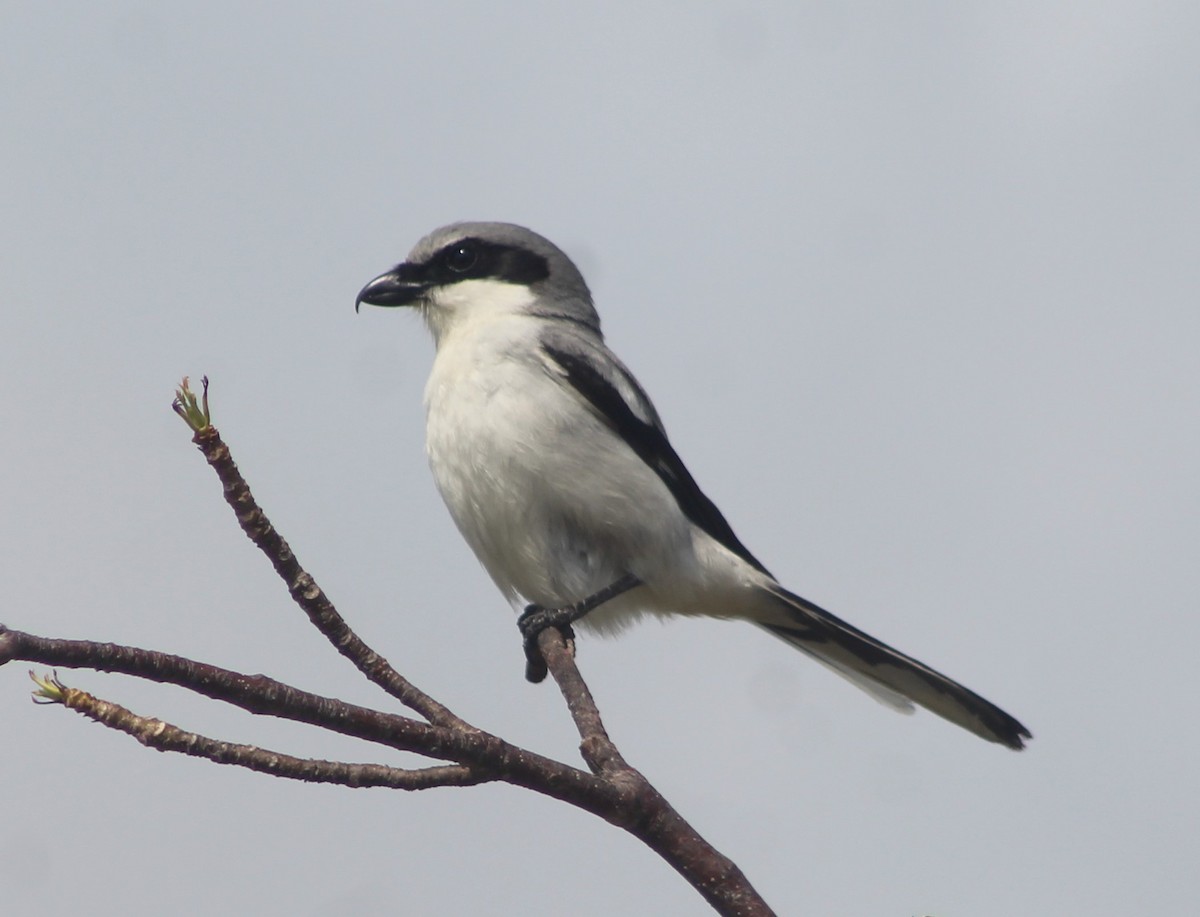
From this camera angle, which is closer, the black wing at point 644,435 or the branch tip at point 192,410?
the branch tip at point 192,410

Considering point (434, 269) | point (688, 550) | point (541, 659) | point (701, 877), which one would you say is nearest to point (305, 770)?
point (701, 877)

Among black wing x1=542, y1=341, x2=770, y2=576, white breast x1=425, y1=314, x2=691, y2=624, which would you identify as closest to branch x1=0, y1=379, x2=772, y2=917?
white breast x1=425, y1=314, x2=691, y2=624

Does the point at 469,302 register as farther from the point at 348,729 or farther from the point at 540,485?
the point at 348,729

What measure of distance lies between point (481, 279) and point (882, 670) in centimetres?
241

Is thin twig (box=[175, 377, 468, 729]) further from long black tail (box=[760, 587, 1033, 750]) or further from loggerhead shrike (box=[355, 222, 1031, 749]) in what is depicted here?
long black tail (box=[760, 587, 1033, 750])

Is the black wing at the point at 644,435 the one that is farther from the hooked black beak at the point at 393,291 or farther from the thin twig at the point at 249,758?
the thin twig at the point at 249,758

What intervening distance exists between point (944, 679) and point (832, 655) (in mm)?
577

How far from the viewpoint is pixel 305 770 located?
2.40 meters

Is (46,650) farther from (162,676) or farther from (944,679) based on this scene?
(944,679)

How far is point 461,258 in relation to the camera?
6.04 m

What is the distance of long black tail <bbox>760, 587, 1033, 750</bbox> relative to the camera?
4617 millimetres

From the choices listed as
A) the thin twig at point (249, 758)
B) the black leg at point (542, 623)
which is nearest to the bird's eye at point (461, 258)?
the black leg at point (542, 623)

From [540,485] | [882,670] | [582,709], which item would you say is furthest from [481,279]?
[582,709]

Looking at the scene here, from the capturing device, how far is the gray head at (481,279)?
5867 millimetres
